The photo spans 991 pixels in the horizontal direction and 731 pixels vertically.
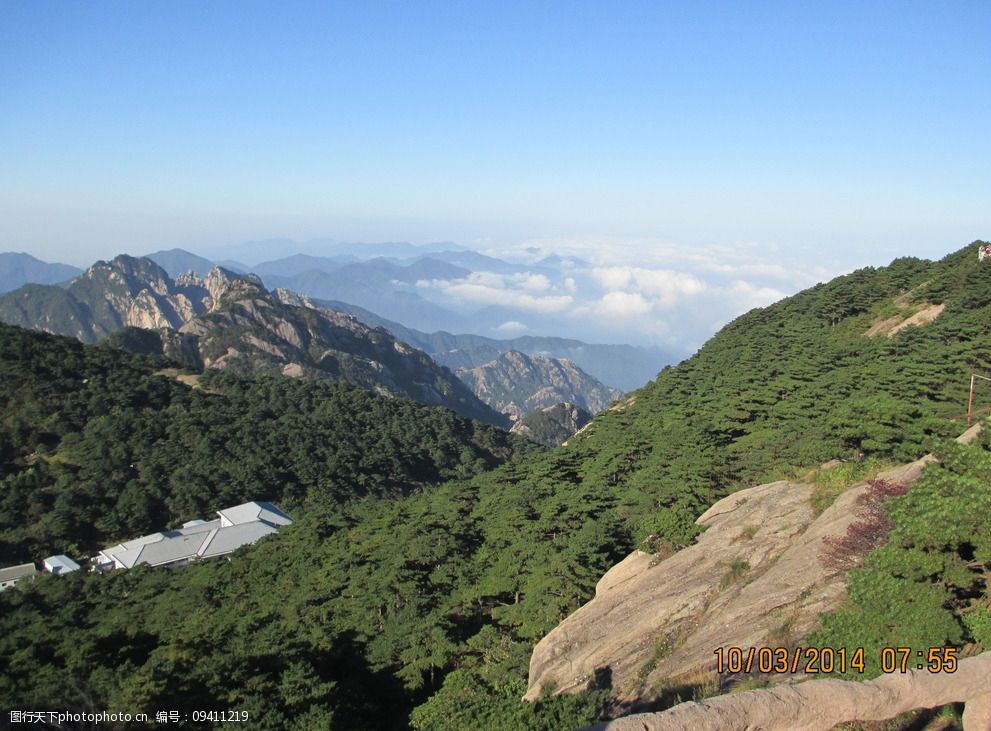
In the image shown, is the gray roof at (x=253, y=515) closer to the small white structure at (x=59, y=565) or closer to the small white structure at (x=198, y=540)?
the small white structure at (x=198, y=540)

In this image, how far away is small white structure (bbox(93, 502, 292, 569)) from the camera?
4503 centimetres

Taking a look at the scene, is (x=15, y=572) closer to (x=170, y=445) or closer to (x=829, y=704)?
(x=170, y=445)

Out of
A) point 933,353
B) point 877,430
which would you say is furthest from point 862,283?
point 877,430

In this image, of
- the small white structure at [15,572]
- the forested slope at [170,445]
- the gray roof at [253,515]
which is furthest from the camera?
the forested slope at [170,445]

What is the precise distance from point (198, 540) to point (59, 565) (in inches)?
333

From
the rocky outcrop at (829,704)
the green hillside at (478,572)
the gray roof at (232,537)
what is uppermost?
the rocky outcrop at (829,704)

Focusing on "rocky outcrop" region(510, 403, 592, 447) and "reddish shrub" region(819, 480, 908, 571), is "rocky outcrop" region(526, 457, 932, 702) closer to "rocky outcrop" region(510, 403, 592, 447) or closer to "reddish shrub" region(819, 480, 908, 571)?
"reddish shrub" region(819, 480, 908, 571)

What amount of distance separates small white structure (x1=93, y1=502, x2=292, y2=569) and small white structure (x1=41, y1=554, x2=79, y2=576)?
1544 millimetres

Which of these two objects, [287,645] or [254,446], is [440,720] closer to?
[287,645]

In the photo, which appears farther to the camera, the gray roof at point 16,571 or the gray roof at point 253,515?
the gray roof at point 253,515

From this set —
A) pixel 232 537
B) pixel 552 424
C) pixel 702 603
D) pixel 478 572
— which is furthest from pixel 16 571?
pixel 552 424

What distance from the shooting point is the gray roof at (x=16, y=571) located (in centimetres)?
4291

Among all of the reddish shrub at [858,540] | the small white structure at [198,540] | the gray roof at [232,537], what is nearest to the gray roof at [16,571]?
the small white structure at [198,540]

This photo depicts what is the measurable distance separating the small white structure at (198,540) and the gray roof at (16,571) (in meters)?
3.78
